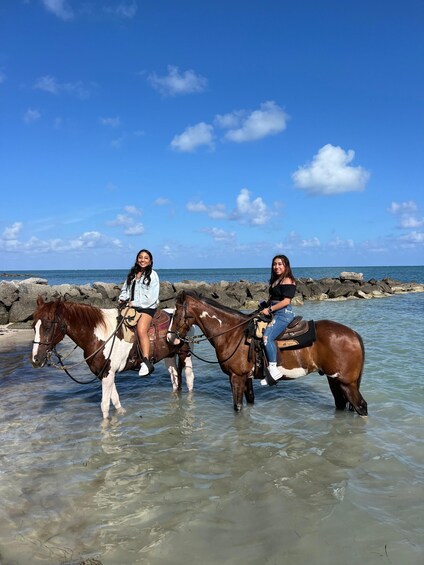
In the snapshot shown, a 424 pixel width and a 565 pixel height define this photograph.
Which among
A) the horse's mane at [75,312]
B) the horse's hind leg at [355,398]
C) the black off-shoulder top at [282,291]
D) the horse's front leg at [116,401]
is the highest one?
the black off-shoulder top at [282,291]

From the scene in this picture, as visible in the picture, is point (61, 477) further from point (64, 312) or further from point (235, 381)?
point (235, 381)

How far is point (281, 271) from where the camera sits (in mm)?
6199

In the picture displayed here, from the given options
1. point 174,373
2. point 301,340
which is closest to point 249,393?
point 174,373

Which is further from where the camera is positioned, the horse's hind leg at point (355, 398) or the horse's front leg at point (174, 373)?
the horse's front leg at point (174, 373)

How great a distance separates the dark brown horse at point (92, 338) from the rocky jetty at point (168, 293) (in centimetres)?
515

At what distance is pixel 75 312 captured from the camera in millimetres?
6371

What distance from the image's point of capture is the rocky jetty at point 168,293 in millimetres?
18266

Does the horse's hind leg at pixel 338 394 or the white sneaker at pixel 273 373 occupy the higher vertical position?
the white sneaker at pixel 273 373

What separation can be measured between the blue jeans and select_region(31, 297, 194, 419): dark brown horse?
2178mm

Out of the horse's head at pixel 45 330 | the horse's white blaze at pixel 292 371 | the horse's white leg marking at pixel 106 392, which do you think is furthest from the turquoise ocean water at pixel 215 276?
the horse's white blaze at pixel 292 371

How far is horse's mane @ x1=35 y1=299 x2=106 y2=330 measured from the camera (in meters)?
6.04

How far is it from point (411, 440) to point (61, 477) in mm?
4944

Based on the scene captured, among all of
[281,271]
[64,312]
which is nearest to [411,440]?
[281,271]

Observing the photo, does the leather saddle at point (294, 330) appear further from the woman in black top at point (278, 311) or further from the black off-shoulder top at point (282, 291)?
the black off-shoulder top at point (282, 291)
